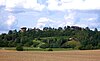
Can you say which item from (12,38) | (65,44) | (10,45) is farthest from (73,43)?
(12,38)

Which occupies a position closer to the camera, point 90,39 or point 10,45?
point 10,45

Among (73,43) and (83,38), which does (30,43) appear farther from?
(83,38)

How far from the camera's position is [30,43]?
156000 mm

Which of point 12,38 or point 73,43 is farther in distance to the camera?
point 12,38

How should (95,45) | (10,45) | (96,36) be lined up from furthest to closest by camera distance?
(96,36) < (95,45) < (10,45)

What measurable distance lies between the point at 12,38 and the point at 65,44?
40767 millimetres

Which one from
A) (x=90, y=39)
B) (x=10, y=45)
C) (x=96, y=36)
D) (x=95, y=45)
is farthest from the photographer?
(x=96, y=36)

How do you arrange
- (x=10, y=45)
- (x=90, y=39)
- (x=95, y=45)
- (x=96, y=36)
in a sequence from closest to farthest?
(x=10, y=45) → (x=95, y=45) → (x=90, y=39) → (x=96, y=36)

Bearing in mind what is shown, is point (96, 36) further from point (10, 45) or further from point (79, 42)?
point (10, 45)

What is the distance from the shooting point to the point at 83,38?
577ft

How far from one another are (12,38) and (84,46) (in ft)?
167

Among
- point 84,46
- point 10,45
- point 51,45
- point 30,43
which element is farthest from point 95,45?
point 10,45

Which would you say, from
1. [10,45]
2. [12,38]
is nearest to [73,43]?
[10,45]

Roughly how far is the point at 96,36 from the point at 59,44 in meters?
41.2
